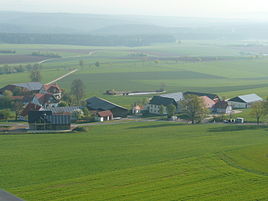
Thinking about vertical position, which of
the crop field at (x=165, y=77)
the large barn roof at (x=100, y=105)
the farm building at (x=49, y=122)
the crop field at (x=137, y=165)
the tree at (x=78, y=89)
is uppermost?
the crop field at (x=165, y=77)

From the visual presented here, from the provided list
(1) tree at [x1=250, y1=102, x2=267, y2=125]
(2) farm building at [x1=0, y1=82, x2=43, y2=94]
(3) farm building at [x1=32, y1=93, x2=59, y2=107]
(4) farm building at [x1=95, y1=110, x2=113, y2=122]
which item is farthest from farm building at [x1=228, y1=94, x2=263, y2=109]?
(2) farm building at [x1=0, y1=82, x2=43, y2=94]

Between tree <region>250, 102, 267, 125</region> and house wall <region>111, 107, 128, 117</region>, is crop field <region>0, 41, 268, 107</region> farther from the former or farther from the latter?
tree <region>250, 102, 267, 125</region>

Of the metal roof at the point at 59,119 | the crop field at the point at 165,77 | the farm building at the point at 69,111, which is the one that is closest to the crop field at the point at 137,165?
the metal roof at the point at 59,119

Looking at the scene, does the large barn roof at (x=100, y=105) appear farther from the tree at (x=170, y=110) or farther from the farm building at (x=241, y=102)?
the farm building at (x=241, y=102)

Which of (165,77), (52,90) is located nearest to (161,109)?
(52,90)

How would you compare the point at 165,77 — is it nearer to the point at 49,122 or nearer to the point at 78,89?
the point at 78,89
